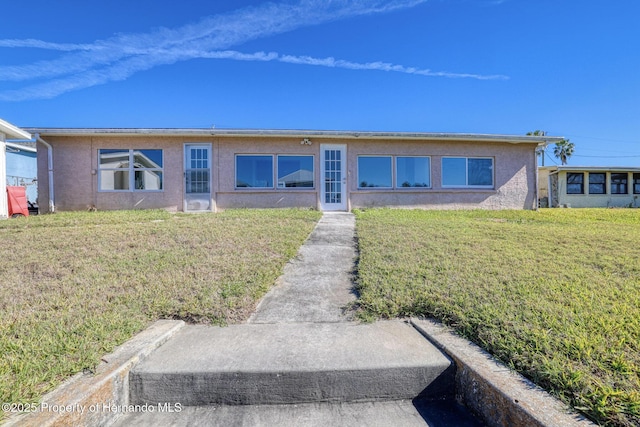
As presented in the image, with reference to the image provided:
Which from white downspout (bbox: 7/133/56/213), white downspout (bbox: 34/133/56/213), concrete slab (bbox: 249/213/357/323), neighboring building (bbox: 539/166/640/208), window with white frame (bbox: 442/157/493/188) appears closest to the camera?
concrete slab (bbox: 249/213/357/323)

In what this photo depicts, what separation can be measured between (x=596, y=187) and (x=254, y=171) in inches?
865

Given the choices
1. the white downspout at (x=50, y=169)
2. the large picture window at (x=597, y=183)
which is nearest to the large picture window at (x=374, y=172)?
the white downspout at (x=50, y=169)

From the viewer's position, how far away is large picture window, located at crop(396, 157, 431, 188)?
11.7 m

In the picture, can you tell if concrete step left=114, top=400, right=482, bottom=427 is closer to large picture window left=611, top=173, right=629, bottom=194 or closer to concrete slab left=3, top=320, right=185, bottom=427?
concrete slab left=3, top=320, right=185, bottom=427

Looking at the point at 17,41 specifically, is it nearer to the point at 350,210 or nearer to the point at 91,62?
the point at 91,62

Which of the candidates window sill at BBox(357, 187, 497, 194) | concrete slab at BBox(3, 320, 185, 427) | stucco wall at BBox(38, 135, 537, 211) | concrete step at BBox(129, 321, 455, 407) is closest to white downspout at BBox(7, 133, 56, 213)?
stucco wall at BBox(38, 135, 537, 211)

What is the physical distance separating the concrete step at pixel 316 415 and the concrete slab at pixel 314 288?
0.88 meters

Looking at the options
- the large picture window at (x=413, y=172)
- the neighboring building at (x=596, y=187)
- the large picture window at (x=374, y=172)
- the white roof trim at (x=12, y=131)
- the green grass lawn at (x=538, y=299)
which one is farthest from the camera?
the neighboring building at (x=596, y=187)

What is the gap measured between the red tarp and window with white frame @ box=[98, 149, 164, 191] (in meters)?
2.29

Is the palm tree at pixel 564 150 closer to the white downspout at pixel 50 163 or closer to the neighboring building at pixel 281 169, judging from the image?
the neighboring building at pixel 281 169

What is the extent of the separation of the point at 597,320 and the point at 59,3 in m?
14.1

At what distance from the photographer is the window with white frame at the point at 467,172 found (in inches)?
468

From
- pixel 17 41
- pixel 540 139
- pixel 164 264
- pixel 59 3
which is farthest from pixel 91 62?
pixel 540 139

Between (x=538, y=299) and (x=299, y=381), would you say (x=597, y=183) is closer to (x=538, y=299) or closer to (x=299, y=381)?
(x=538, y=299)
